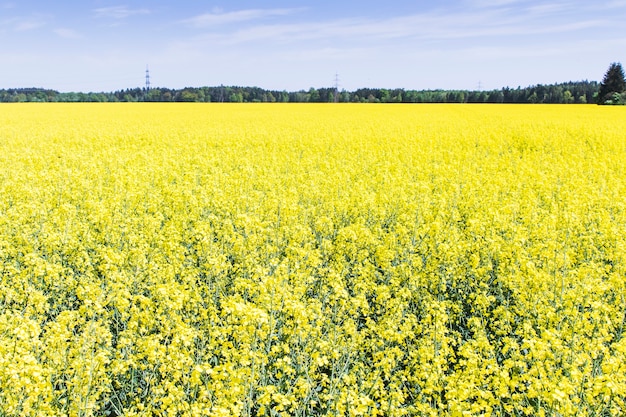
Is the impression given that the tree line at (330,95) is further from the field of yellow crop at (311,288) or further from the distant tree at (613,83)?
the field of yellow crop at (311,288)

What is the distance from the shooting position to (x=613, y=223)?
→ 9141mm

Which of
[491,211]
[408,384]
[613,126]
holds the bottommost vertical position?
[408,384]

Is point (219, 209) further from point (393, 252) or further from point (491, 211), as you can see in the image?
point (491, 211)

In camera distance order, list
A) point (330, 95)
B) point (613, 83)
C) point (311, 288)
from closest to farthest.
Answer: point (311, 288), point (613, 83), point (330, 95)

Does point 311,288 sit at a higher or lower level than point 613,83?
lower

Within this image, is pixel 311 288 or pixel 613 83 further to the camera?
pixel 613 83

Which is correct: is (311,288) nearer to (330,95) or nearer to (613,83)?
(613,83)

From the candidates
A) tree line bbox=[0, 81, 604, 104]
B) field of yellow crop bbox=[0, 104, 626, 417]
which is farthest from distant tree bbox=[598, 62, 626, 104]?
field of yellow crop bbox=[0, 104, 626, 417]

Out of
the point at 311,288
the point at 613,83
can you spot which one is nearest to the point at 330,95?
the point at 613,83

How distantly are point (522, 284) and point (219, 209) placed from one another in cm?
621

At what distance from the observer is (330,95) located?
91938mm

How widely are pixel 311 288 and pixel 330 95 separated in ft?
292

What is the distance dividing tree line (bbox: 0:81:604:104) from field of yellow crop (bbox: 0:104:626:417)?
240 feet

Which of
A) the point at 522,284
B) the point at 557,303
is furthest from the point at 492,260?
the point at 557,303
